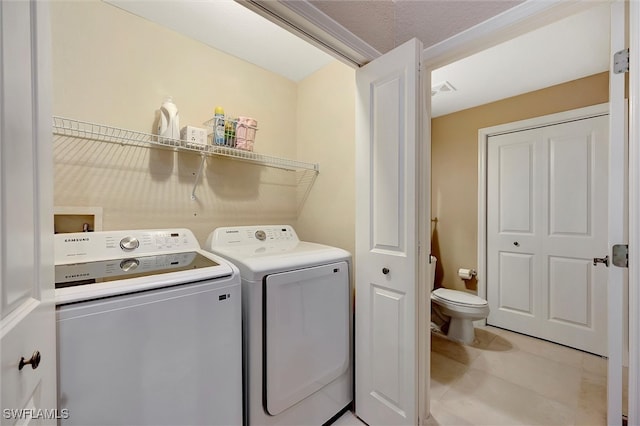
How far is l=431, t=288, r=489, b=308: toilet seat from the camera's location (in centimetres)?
231

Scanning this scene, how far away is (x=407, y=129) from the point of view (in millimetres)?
1261

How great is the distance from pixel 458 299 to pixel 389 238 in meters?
1.55

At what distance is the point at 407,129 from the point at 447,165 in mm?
2109

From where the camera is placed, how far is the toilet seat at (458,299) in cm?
231

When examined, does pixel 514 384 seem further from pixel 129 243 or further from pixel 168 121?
pixel 168 121

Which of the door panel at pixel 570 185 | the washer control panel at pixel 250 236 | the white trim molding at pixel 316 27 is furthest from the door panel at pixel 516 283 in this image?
the white trim molding at pixel 316 27

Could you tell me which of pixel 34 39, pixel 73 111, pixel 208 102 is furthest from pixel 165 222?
pixel 34 39

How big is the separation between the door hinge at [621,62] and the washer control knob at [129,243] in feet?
7.52

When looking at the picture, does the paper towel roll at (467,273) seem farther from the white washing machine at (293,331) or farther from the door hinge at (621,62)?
the door hinge at (621,62)

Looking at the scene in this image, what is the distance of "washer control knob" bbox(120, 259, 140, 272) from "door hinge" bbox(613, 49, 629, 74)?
7.23ft

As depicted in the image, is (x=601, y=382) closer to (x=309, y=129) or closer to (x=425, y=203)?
(x=425, y=203)

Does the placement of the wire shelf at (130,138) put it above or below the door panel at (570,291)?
above

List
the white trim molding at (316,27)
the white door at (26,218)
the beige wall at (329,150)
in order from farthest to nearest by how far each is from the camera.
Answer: the beige wall at (329,150) < the white trim molding at (316,27) < the white door at (26,218)

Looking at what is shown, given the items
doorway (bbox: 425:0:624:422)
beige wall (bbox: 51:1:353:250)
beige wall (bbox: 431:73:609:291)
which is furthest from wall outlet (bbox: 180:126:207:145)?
beige wall (bbox: 431:73:609:291)
